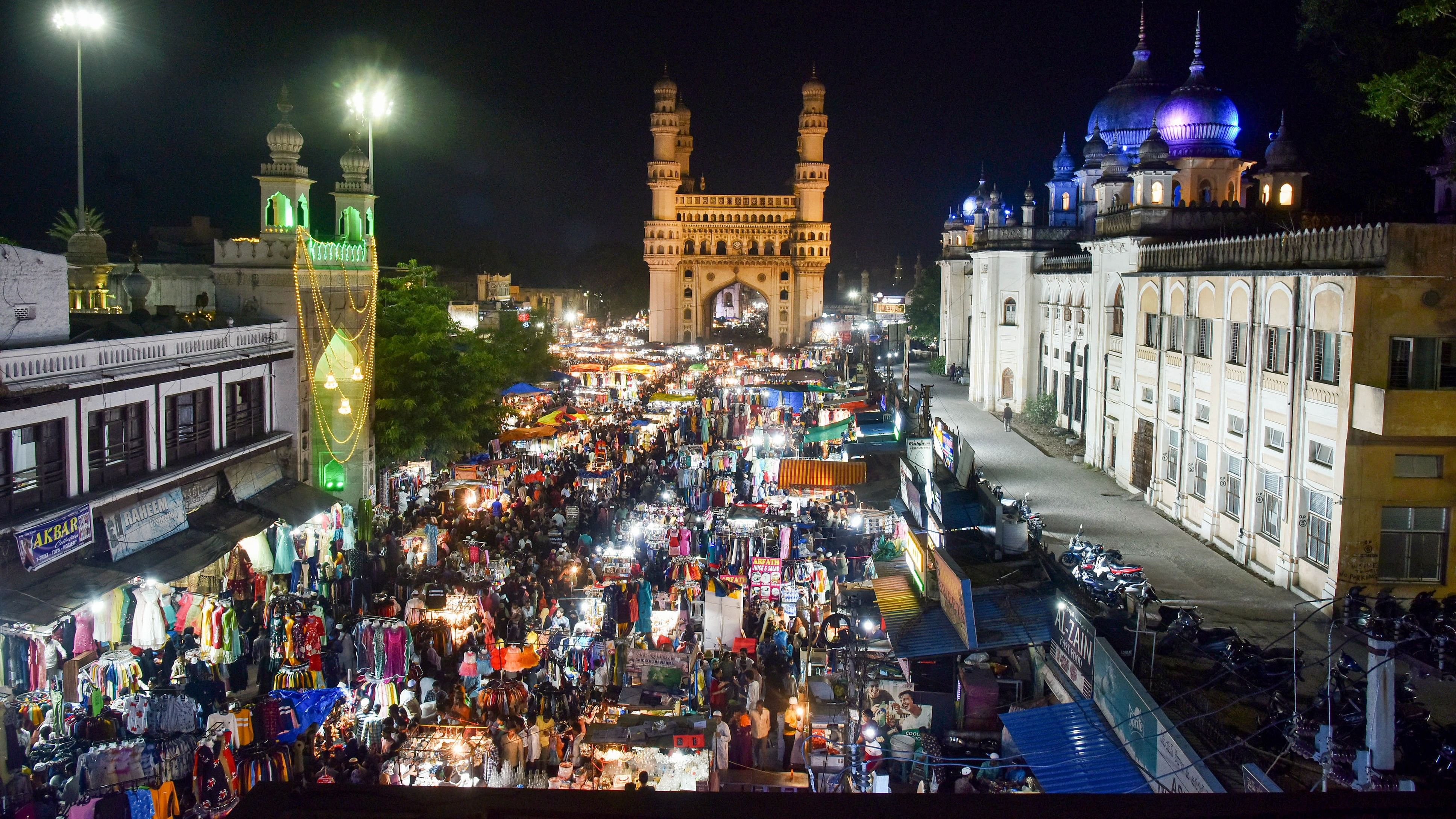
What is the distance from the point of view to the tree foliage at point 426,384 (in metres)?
21.4

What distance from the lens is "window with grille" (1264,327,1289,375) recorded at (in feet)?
53.0

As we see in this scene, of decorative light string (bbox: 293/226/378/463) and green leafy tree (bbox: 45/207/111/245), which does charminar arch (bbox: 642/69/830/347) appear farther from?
decorative light string (bbox: 293/226/378/463)

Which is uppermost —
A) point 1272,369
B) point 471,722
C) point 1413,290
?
point 1413,290

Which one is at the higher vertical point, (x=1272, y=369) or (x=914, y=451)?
(x=1272, y=369)

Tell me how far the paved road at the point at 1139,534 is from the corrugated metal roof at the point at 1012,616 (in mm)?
2292

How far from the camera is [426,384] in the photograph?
21625 mm

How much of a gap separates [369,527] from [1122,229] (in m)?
17.3

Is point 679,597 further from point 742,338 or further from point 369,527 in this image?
point 742,338

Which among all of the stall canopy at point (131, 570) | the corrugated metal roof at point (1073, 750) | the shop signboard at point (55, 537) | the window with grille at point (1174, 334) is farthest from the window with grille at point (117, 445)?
the window with grille at point (1174, 334)

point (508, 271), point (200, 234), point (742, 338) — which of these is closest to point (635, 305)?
point (508, 271)

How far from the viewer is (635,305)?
3959 inches

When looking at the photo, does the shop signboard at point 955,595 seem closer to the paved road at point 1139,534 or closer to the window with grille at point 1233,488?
the paved road at point 1139,534

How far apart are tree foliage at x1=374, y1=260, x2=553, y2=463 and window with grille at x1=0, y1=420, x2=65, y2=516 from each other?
9.20 metres

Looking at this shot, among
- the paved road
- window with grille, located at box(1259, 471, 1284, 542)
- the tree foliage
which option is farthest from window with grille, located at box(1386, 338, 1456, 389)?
the tree foliage
